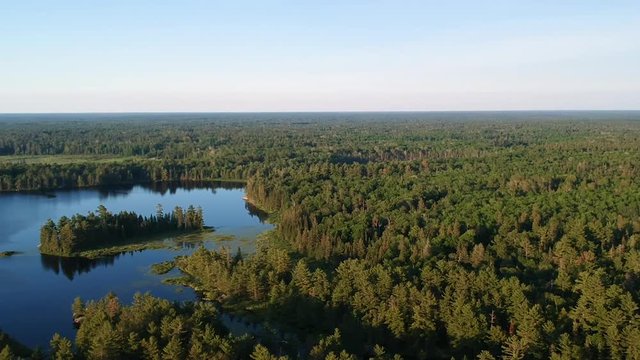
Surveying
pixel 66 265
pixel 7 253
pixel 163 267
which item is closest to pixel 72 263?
pixel 66 265

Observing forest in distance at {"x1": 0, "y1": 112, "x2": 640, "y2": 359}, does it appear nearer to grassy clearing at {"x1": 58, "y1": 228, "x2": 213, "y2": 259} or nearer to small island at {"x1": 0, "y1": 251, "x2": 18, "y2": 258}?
grassy clearing at {"x1": 58, "y1": 228, "x2": 213, "y2": 259}

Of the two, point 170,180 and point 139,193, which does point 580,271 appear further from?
point 170,180

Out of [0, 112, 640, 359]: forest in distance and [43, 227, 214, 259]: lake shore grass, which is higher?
[0, 112, 640, 359]: forest in distance

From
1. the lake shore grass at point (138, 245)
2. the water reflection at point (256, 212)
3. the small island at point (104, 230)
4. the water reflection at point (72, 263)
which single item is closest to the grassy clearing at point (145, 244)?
the lake shore grass at point (138, 245)

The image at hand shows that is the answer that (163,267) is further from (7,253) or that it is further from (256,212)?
(256,212)

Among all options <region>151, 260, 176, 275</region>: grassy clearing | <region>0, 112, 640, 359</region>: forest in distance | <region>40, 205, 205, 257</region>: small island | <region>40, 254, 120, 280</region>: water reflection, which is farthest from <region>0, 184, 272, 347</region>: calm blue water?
<region>0, 112, 640, 359</region>: forest in distance

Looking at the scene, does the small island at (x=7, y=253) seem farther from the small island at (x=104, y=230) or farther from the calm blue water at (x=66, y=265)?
the small island at (x=104, y=230)
